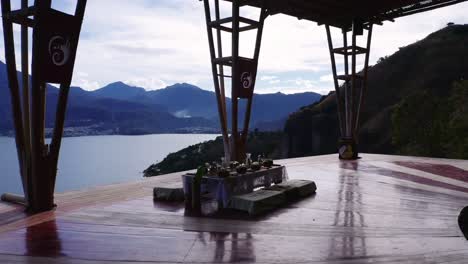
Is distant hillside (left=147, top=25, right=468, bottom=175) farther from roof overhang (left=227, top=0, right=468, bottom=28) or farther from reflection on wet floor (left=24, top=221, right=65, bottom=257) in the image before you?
reflection on wet floor (left=24, top=221, right=65, bottom=257)

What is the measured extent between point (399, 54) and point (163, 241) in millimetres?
58059

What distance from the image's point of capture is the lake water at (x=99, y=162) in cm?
6052

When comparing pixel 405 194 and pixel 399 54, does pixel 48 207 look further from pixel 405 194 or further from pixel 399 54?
pixel 399 54

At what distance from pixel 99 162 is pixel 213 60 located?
8760cm

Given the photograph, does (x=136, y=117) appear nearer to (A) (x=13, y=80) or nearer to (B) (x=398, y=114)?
(B) (x=398, y=114)

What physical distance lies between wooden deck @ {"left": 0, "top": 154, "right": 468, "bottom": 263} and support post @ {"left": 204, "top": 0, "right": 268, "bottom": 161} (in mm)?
2127

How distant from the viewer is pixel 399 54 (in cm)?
5541

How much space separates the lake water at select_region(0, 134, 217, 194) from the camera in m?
60.5

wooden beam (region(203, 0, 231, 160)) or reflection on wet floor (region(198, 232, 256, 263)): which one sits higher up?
wooden beam (region(203, 0, 231, 160))

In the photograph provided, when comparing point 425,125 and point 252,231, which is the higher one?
point 425,125

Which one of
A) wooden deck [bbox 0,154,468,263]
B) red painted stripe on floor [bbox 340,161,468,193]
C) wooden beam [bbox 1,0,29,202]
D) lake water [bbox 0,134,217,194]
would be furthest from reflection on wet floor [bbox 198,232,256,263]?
lake water [bbox 0,134,217,194]

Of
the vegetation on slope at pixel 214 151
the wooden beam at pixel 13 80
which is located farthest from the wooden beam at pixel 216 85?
the vegetation on slope at pixel 214 151

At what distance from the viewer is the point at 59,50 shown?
5234 millimetres

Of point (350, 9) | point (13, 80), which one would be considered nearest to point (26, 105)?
point (13, 80)
